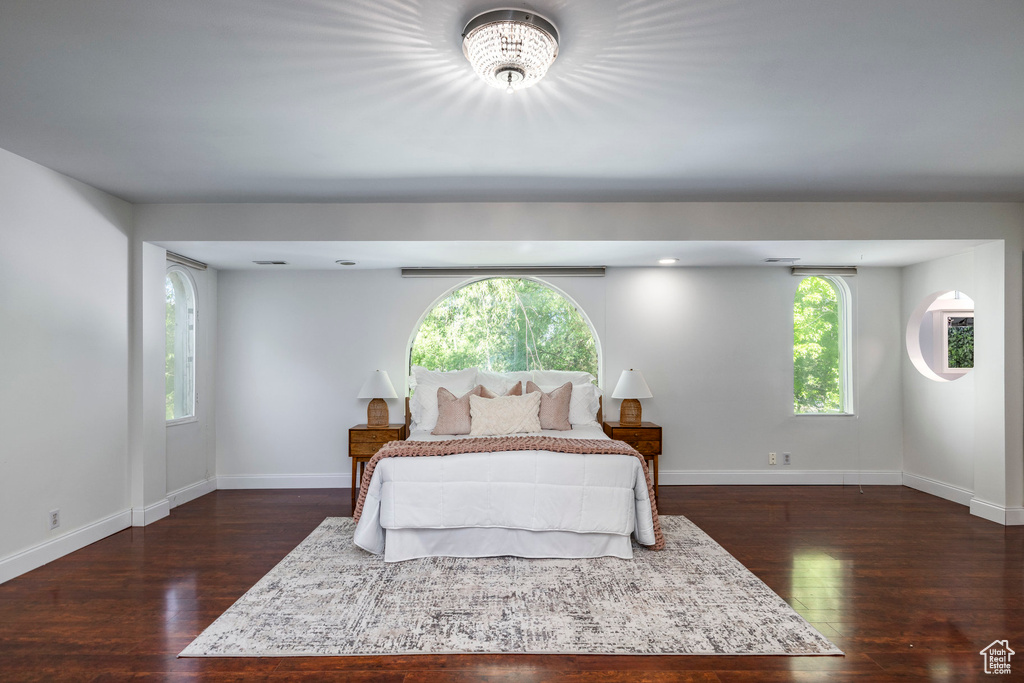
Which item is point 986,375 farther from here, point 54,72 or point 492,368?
point 54,72

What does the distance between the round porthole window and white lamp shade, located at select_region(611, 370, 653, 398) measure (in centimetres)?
254

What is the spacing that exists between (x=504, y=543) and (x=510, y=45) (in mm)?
2720

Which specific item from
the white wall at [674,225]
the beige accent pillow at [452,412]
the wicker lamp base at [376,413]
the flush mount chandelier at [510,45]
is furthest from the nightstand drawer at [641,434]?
the flush mount chandelier at [510,45]

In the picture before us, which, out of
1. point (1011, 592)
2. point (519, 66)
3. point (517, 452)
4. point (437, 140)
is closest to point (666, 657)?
point (517, 452)

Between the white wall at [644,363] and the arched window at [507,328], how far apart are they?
0.17 meters

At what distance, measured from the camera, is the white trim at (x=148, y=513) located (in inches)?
170

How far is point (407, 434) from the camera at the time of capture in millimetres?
5371

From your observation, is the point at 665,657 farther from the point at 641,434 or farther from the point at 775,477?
the point at 775,477

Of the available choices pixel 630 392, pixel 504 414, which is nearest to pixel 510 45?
pixel 504 414

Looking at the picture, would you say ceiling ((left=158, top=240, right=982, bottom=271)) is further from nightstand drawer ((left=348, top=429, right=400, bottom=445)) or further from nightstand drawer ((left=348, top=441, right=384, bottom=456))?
nightstand drawer ((left=348, top=441, right=384, bottom=456))

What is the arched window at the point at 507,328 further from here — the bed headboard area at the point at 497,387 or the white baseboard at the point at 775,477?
the white baseboard at the point at 775,477

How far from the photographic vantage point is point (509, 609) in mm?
2832

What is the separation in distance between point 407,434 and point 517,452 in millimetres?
1983

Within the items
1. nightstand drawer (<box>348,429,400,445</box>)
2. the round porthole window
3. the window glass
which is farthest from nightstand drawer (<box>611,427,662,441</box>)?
the window glass
